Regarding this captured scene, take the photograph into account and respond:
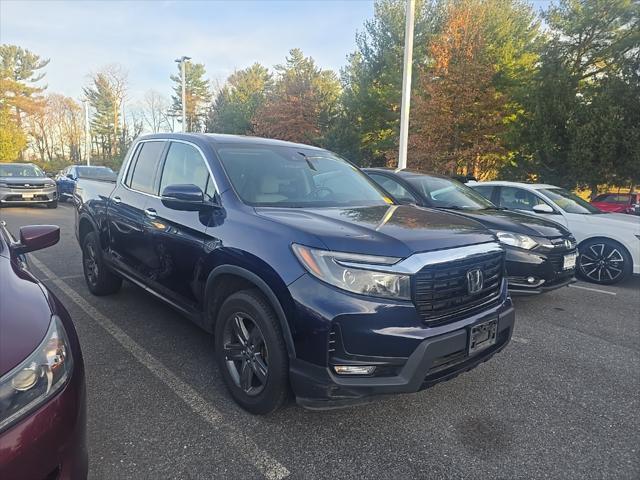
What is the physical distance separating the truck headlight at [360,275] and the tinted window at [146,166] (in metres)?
2.25

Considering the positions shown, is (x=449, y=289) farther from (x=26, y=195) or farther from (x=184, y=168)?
(x=26, y=195)

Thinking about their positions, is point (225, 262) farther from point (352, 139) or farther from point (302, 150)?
point (352, 139)

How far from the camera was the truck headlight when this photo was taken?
7.20 ft

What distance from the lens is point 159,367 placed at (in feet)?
10.9

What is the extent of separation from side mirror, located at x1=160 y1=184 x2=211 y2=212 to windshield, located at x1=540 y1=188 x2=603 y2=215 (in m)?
6.39

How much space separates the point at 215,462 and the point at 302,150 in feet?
8.44

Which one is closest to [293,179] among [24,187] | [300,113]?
[24,187]

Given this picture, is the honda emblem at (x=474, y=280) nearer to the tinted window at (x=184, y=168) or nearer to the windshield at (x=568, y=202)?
the tinted window at (x=184, y=168)

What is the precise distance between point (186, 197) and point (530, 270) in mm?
3830

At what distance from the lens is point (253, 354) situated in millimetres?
2621

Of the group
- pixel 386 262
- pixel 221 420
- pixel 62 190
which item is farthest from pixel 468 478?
pixel 62 190

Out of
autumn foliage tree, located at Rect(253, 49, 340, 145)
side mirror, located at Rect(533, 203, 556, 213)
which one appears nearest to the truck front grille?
side mirror, located at Rect(533, 203, 556, 213)

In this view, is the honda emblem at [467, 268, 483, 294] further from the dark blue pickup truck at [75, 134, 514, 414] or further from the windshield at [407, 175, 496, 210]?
the windshield at [407, 175, 496, 210]

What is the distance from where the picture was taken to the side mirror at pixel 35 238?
2.66 metres
